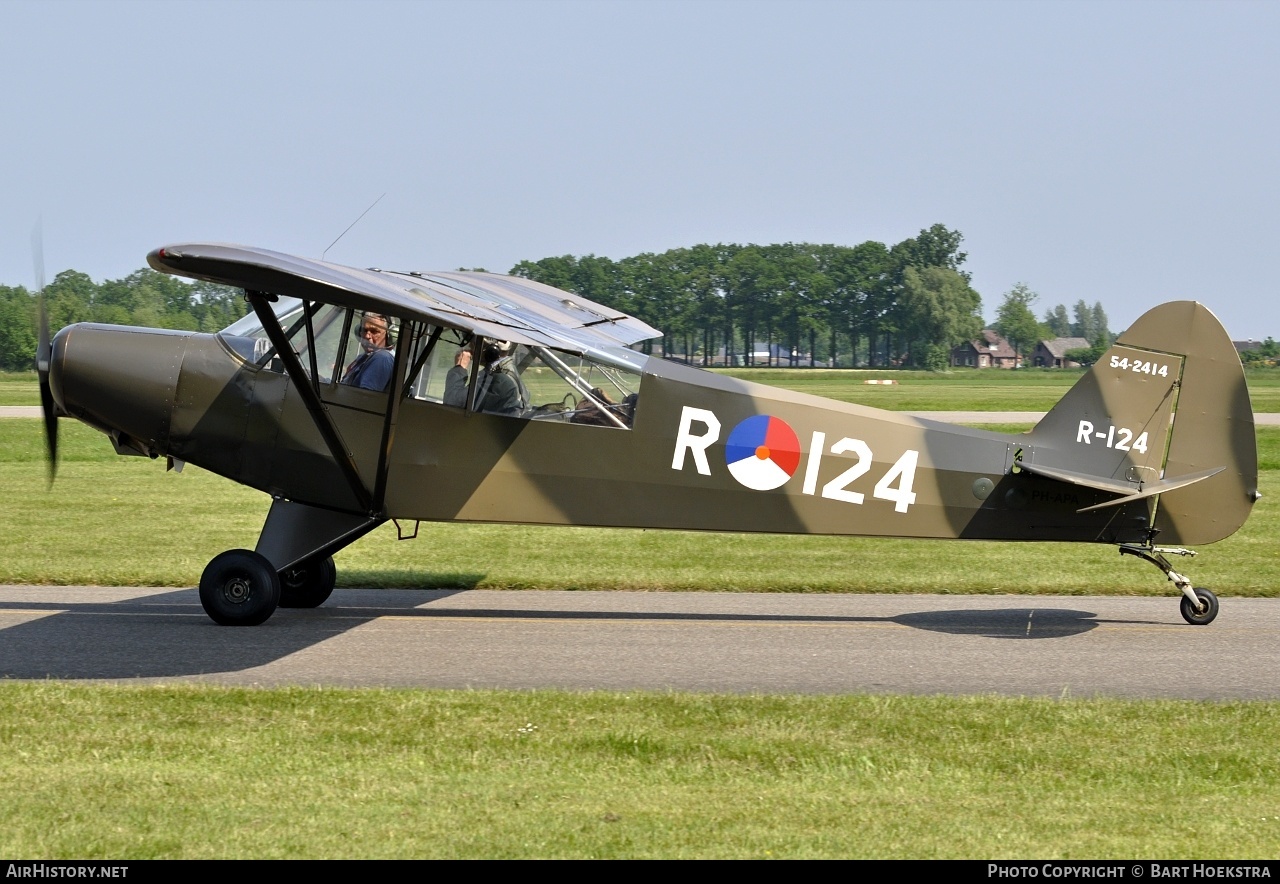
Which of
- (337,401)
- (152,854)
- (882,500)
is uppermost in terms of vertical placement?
(337,401)

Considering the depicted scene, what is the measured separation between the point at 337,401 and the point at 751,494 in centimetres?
318

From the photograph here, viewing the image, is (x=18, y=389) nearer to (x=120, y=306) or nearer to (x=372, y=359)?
(x=120, y=306)

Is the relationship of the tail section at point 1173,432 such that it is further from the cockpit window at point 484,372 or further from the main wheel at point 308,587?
the main wheel at point 308,587

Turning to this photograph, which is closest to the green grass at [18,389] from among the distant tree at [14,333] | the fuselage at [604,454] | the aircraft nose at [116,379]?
the distant tree at [14,333]

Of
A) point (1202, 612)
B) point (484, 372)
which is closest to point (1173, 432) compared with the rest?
point (1202, 612)

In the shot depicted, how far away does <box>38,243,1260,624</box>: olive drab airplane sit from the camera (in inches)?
378

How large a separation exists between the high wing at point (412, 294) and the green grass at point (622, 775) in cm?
242

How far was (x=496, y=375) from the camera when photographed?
981 cm

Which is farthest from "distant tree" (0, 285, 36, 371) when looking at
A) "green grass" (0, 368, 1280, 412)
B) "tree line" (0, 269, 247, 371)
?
"green grass" (0, 368, 1280, 412)

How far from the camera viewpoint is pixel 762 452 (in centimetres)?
973

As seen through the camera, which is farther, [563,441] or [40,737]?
[563,441]

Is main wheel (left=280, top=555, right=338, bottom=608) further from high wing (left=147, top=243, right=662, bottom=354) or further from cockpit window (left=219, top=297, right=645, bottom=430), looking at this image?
high wing (left=147, top=243, right=662, bottom=354)

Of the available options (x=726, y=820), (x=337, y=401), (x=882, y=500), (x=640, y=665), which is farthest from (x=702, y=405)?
(x=726, y=820)

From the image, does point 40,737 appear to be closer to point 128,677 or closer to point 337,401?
point 128,677
